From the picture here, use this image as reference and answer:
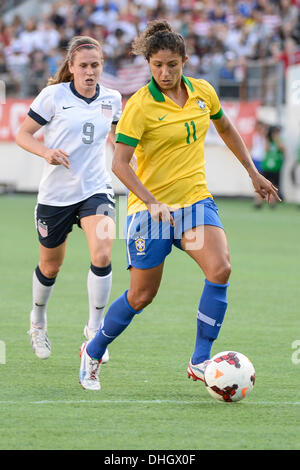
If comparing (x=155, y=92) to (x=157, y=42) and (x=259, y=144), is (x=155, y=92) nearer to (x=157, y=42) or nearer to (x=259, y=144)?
(x=157, y=42)

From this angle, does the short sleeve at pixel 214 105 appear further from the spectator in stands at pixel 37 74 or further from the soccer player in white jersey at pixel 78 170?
the spectator in stands at pixel 37 74

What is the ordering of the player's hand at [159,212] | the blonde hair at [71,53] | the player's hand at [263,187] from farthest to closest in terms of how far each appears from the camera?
→ the blonde hair at [71,53], the player's hand at [263,187], the player's hand at [159,212]

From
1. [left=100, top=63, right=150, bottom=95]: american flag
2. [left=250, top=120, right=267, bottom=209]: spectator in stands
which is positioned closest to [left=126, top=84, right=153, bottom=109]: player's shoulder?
[left=250, top=120, right=267, bottom=209]: spectator in stands

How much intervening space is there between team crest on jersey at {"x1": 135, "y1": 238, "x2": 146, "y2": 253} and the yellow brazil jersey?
0.68 feet

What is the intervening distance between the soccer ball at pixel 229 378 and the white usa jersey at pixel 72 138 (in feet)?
6.19

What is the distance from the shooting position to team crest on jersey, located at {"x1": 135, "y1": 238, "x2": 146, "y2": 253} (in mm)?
5809

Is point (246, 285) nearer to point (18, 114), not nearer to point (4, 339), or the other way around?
point (4, 339)

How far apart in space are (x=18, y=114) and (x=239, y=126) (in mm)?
5894

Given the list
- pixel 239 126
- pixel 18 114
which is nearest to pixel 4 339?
pixel 239 126

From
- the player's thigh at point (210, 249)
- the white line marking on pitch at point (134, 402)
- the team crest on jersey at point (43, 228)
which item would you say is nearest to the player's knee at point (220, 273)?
the player's thigh at point (210, 249)

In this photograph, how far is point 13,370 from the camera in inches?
257

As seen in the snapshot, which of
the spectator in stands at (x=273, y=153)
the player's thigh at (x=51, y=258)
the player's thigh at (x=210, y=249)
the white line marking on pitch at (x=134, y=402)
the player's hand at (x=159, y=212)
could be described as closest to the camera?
the player's hand at (x=159, y=212)

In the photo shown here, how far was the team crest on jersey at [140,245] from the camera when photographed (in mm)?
5809

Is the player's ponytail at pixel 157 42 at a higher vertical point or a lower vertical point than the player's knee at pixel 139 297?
higher
